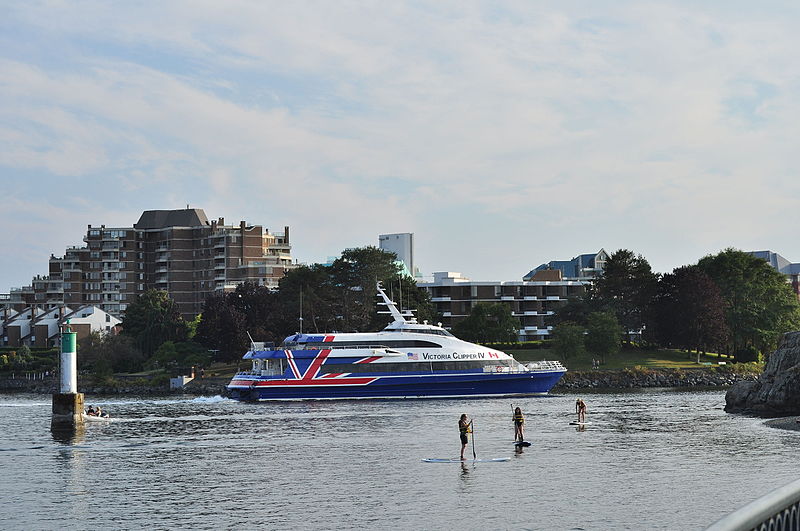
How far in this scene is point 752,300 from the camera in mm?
129750

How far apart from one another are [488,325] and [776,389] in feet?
224

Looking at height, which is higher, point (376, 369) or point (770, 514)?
point (376, 369)

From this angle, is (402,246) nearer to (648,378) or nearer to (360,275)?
(360,275)

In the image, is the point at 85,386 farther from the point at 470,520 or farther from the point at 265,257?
the point at 470,520

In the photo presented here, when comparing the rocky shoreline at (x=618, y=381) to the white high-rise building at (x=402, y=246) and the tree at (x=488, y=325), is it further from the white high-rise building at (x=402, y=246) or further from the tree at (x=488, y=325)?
the white high-rise building at (x=402, y=246)

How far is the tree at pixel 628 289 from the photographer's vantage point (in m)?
131

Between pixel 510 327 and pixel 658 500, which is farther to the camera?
pixel 510 327

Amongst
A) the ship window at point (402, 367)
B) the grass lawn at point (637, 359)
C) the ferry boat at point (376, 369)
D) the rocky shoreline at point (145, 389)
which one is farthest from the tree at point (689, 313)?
the rocky shoreline at point (145, 389)

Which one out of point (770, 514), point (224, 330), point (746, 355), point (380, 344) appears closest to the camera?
point (770, 514)

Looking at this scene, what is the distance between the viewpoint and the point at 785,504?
10547mm

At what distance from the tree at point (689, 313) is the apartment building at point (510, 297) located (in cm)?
2973

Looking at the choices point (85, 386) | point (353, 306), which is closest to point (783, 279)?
point (353, 306)

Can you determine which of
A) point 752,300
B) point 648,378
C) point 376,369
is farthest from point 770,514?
point 752,300

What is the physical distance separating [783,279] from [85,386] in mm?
87893
